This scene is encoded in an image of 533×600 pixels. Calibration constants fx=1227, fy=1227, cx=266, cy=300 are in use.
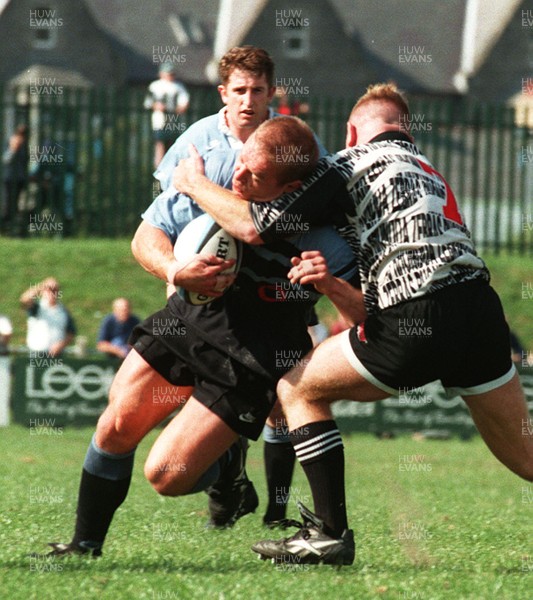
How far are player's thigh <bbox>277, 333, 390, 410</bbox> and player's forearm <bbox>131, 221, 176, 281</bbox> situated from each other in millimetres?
804

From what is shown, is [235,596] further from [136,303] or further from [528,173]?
[528,173]

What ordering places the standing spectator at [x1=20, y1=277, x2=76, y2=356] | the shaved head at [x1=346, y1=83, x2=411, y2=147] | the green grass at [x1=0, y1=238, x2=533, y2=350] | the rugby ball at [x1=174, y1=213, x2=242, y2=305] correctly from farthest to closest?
the green grass at [x1=0, y1=238, x2=533, y2=350] → the standing spectator at [x1=20, y1=277, x2=76, y2=356] → the shaved head at [x1=346, y1=83, x2=411, y2=147] → the rugby ball at [x1=174, y1=213, x2=242, y2=305]

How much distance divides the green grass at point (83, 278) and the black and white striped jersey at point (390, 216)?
13.8 meters

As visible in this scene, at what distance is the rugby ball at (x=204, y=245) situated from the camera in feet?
18.4

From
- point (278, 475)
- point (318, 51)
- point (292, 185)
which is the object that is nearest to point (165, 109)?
point (278, 475)

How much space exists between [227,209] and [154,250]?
62 cm

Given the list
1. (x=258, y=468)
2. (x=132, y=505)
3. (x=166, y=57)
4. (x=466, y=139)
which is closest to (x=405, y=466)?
(x=258, y=468)

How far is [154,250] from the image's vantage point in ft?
19.6

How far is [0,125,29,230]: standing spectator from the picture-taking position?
1947 cm

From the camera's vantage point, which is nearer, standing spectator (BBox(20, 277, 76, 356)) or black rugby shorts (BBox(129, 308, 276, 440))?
black rugby shorts (BBox(129, 308, 276, 440))

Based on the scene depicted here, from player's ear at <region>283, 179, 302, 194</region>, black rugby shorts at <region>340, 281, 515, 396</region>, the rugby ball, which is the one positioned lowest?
black rugby shorts at <region>340, 281, 515, 396</region>

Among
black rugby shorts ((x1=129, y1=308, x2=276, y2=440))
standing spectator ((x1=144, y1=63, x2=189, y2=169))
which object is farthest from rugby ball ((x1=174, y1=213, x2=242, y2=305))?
standing spectator ((x1=144, y1=63, x2=189, y2=169))

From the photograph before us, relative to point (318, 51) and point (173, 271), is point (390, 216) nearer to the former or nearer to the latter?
point (173, 271)

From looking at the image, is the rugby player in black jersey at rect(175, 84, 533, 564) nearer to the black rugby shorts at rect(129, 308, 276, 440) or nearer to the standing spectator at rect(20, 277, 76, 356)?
the black rugby shorts at rect(129, 308, 276, 440)
